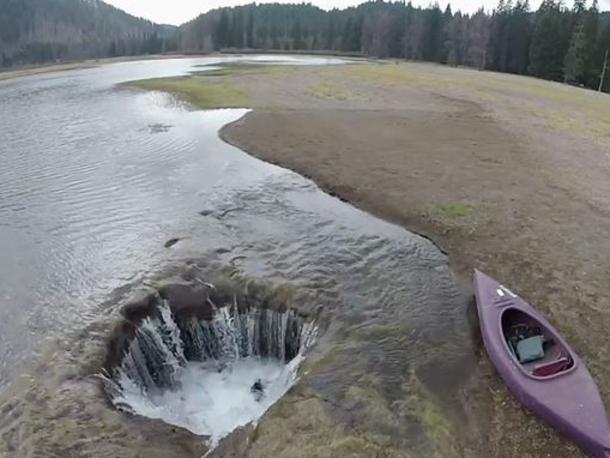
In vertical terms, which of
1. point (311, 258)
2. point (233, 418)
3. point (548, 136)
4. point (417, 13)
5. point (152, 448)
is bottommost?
point (233, 418)

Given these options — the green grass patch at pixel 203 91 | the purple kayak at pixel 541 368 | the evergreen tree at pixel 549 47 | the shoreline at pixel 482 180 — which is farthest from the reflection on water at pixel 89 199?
the evergreen tree at pixel 549 47

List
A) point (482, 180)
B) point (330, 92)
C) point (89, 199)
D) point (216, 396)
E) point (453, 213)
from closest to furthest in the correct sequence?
point (216, 396), point (453, 213), point (89, 199), point (482, 180), point (330, 92)

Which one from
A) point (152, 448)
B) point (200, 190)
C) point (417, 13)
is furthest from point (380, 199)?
point (417, 13)

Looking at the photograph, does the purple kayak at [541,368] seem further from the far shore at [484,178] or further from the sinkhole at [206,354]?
the sinkhole at [206,354]

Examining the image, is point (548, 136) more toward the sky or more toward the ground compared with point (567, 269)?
more toward the sky

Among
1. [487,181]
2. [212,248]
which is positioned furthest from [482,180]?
[212,248]

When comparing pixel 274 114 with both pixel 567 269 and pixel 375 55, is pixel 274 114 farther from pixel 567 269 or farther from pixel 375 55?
pixel 375 55

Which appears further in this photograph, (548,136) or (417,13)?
(417,13)

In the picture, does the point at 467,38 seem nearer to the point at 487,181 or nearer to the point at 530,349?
the point at 487,181
